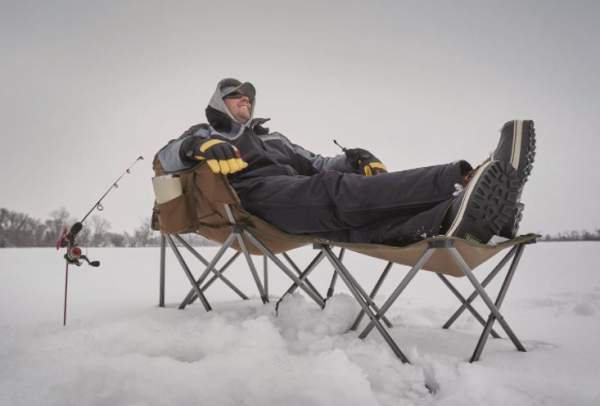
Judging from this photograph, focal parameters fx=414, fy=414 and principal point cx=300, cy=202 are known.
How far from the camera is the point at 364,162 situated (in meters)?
2.53

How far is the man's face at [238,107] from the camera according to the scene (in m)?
2.73

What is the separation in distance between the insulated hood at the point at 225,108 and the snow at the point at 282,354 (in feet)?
3.74

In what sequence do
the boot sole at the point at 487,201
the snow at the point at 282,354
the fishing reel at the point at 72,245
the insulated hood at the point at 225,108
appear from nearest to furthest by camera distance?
1. the snow at the point at 282,354
2. the boot sole at the point at 487,201
3. the fishing reel at the point at 72,245
4. the insulated hood at the point at 225,108

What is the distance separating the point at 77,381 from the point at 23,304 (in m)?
1.60

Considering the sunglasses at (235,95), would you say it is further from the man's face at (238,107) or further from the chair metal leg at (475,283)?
the chair metal leg at (475,283)

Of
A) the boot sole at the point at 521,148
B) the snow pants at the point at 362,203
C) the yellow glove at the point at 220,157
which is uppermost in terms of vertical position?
the boot sole at the point at 521,148

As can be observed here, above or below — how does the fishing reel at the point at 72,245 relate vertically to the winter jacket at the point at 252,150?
below

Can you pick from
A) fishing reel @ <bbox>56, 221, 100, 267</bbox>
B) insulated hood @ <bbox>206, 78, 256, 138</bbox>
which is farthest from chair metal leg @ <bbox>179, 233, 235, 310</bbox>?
insulated hood @ <bbox>206, 78, 256, 138</bbox>

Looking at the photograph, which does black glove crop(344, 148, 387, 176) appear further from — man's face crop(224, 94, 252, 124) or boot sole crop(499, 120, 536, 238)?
boot sole crop(499, 120, 536, 238)

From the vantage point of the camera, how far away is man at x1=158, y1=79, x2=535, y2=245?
4.96 feet

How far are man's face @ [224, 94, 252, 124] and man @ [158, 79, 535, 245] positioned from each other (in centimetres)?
35

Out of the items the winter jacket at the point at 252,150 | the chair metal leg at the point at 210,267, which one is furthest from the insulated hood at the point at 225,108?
the chair metal leg at the point at 210,267

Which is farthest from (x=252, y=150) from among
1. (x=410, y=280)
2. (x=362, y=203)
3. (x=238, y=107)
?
(x=410, y=280)

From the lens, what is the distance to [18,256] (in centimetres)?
466
